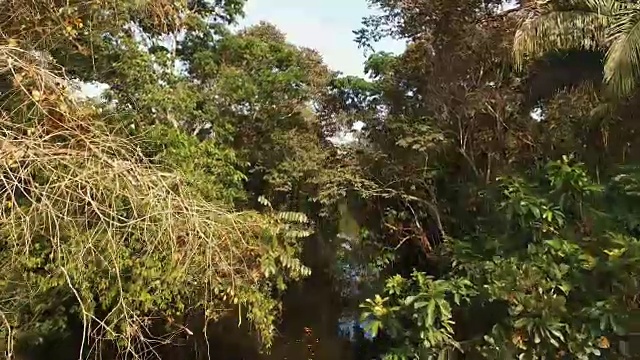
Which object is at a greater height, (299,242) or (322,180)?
(322,180)

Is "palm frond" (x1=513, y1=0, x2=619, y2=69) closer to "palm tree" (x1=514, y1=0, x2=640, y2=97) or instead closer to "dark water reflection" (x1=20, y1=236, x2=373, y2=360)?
"palm tree" (x1=514, y1=0, x2=640, y2=97)

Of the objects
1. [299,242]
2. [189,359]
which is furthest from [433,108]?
[189,359]

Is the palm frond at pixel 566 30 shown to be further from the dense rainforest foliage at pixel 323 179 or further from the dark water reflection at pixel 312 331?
the dark water reflection at pixel 312 331

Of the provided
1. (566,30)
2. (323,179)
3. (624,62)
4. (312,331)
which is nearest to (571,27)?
(566,30)

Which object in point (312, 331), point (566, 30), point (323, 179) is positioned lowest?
point (312, 331)

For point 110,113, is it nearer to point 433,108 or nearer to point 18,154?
point 18,154

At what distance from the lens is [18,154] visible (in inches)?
146

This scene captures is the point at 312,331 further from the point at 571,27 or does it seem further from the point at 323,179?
the point at 571,27

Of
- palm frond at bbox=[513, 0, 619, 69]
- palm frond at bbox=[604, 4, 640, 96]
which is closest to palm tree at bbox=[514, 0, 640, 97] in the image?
palm frond at bbox=[513, 0, 619, 69]

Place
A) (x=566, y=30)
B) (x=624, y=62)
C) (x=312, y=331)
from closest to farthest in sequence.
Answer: (x=624, y=62) → (x=566, y=30) → (x=312, y=331)

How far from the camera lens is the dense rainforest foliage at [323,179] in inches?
170

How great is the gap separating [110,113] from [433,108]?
3.75m

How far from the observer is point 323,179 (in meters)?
8.16

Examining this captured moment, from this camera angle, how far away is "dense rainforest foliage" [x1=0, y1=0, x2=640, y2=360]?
4.32 meters
